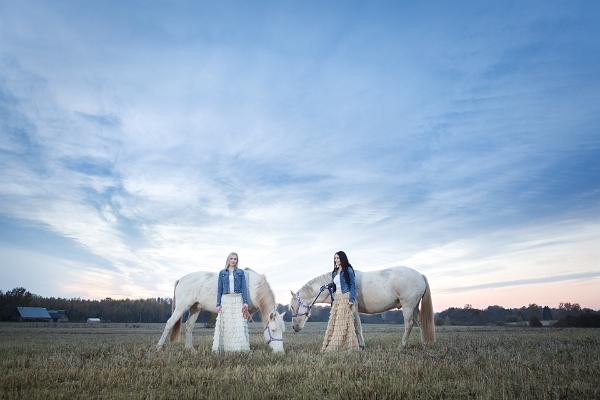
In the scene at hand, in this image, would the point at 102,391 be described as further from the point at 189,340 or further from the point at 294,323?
the point at 294,323

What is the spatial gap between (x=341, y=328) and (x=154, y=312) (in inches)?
3423

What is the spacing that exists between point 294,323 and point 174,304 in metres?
3.63

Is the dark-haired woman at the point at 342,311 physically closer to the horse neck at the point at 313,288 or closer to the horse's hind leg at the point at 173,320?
the horse neck at the point at 313,288

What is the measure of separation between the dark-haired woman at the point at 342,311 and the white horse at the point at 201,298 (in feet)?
5.15

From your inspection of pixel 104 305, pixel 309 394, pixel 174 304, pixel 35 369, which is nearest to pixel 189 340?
pixel 174 304

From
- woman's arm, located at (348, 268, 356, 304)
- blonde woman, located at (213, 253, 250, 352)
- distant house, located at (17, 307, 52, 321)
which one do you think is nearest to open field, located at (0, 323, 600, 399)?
blonde woman, located at (213, 253, 250, 352)

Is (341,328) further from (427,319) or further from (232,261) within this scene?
(427,319)

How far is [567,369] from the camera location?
6.18 m

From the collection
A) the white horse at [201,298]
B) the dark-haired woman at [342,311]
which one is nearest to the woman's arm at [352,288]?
the dark-haired woman at [342,311]

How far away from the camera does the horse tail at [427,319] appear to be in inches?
468

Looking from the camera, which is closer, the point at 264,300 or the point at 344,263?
the point at 344,263

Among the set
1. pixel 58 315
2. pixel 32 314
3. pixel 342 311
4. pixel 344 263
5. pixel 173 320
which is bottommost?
pixel 58 315

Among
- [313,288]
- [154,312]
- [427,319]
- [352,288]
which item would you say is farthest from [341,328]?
[154,312]

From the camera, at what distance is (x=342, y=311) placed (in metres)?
10.2
